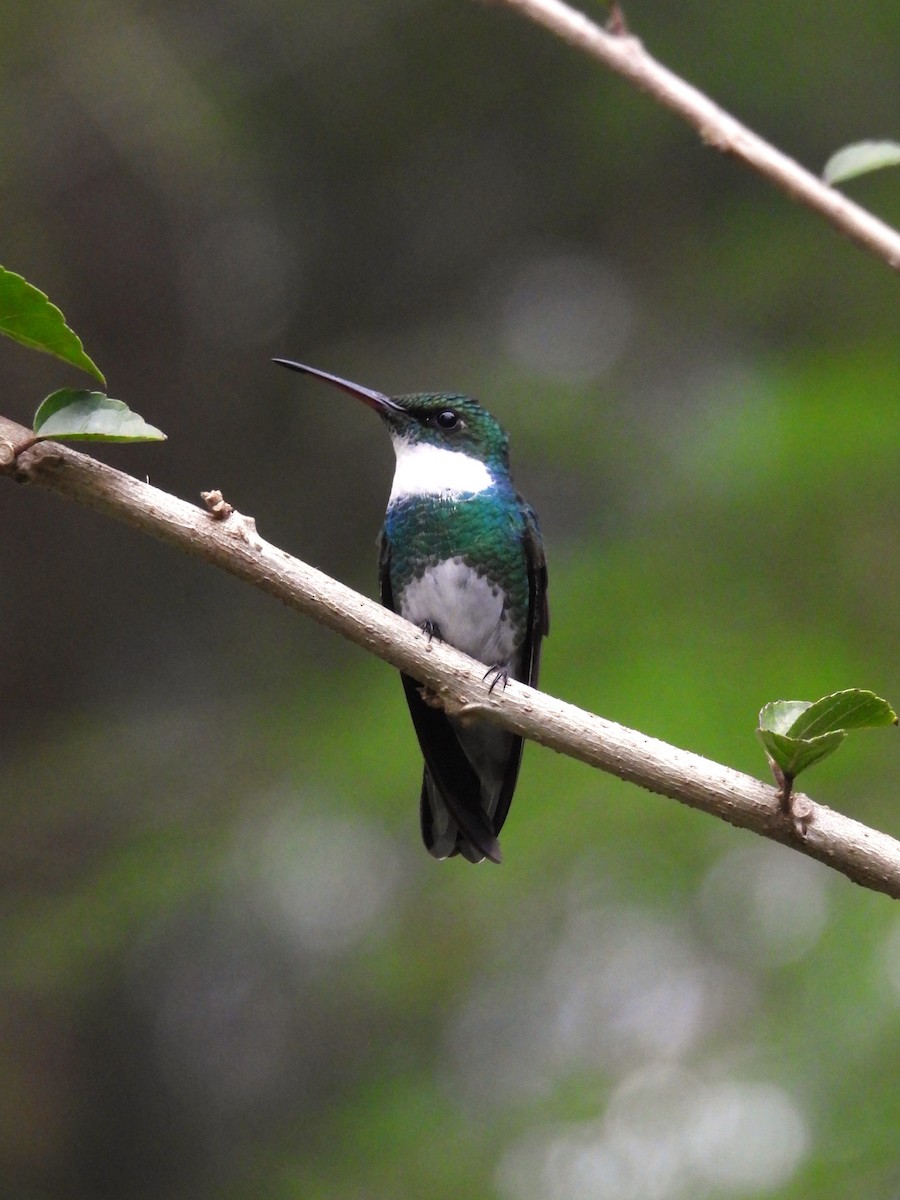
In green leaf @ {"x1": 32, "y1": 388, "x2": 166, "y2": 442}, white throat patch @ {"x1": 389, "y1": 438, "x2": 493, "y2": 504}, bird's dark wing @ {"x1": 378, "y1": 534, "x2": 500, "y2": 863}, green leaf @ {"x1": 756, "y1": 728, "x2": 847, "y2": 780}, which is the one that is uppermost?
white throat patch @ {"x1": 389, "y1": 438, "x2": 493, "y2": 504}

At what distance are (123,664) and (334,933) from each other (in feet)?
7.17

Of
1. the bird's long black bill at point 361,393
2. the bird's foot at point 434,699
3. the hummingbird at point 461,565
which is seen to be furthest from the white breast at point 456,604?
the bird's foot at point 434,699

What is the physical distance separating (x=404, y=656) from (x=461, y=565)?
1.46 m

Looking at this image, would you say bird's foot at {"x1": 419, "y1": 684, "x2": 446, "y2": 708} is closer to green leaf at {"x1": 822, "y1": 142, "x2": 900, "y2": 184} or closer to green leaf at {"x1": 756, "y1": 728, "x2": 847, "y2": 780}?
green leaf at {"x1": 756, "y1": 728, "x2": 847, "y2": 780}

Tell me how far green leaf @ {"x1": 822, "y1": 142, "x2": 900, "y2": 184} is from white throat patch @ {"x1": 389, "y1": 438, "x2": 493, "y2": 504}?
148 centimetres

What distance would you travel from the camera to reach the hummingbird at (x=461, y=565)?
3.70 meters

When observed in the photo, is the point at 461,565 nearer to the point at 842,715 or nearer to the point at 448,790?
the point at 448,790

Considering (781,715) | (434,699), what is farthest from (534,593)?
(781,715)

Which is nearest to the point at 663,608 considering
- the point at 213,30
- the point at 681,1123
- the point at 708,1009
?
the point at 708,1009

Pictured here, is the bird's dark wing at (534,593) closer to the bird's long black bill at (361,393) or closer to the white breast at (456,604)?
the white breast at (456,604)

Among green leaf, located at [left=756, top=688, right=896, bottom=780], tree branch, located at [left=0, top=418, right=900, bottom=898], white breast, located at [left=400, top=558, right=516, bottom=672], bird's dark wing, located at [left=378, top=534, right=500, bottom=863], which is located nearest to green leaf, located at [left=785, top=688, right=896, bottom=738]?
green leaf, located at [left=756, top=688, right=896, bottom=780]

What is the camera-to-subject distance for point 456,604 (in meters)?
3.71

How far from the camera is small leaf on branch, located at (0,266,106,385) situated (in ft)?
6.37

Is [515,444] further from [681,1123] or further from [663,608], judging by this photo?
[681,1123]
